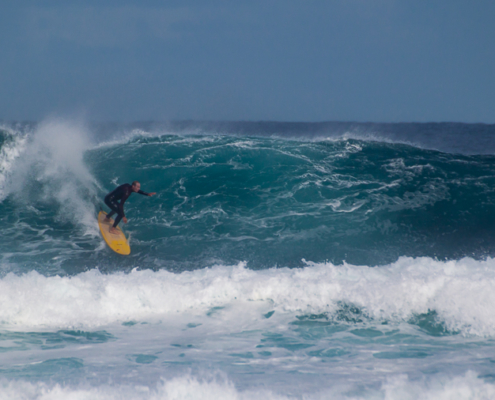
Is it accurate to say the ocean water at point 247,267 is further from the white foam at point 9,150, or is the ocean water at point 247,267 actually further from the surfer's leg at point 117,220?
the surfer's leg at point 117,220

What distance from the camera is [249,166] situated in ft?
42.4

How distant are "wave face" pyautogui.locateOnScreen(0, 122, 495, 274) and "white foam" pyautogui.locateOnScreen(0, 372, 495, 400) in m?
4.08

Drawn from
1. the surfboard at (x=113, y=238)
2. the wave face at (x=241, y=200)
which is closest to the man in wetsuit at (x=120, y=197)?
the surfboard at (x=113, y=238)

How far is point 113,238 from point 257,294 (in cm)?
410

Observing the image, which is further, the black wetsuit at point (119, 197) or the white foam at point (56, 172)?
the white foam at point (56, 172)

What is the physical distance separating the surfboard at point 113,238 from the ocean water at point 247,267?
232 millimetres

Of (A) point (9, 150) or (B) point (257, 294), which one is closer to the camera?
(B) point (257, 294)

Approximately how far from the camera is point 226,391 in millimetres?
4434

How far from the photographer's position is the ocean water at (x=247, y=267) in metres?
4.93

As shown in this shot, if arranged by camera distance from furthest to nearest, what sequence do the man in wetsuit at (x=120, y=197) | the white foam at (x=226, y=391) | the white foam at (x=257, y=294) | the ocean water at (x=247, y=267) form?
the man in wetsuit at (x=120, y=197)
the white foam at (x=257, y=294)
the ocean water at (x=247, y=267)
the white foam at (x=226, y=391)

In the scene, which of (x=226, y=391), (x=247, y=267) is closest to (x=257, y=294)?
(x=247, y=267)

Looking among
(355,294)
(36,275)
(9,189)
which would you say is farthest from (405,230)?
(9,189)

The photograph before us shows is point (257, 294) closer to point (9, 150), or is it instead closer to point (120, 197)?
point (120, 197)

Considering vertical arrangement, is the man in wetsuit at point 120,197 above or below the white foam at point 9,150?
below
